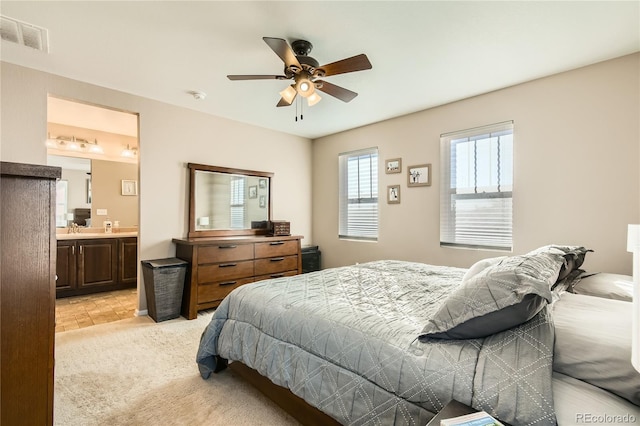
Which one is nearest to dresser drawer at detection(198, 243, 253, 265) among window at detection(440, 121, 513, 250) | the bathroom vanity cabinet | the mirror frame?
the mirror frame

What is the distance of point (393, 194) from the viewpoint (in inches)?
170

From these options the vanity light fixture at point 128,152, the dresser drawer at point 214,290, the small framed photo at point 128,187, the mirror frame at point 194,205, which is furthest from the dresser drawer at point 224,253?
the vanity light fixture at point 128,152

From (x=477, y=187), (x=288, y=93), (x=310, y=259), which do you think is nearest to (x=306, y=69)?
(x=288, y=93)

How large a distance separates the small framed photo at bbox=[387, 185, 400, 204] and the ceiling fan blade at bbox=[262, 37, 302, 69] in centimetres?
242

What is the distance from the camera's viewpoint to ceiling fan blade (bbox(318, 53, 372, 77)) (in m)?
2.19

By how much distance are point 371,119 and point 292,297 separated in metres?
3.28

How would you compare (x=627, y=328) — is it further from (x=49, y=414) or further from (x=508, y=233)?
(x=508, y=233)

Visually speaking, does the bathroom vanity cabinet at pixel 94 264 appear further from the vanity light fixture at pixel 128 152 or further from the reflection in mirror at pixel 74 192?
the vanity light fixture at pixel 128 152

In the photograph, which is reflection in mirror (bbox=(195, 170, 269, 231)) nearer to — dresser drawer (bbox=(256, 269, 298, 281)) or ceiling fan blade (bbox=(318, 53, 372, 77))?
dresser drawer (bbox=(256, 269, 298, 281))

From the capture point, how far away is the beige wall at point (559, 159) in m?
2.64

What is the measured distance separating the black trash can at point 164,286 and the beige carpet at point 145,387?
445mm

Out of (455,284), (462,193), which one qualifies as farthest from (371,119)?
(455,284)

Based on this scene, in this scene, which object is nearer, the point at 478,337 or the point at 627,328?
the point at 627,328

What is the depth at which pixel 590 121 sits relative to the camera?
2.79 m
